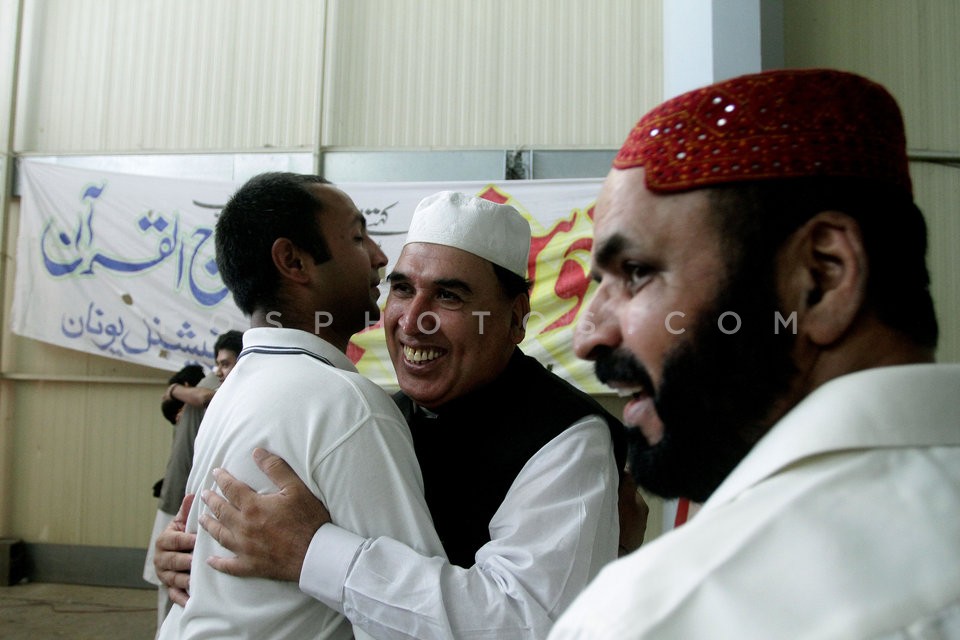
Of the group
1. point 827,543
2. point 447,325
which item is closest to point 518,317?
point 447,325

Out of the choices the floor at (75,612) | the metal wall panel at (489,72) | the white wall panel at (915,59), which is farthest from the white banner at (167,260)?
the white wall panel at (915,59)

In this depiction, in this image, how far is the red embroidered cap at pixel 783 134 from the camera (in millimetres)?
689

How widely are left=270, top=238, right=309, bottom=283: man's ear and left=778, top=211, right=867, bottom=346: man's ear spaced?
110cm

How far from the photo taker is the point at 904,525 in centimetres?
48

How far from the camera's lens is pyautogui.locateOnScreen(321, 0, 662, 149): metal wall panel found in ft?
16.5

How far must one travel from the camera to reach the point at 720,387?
691mm

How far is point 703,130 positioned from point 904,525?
0.42 m

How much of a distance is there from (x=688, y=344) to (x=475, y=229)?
1068 mm

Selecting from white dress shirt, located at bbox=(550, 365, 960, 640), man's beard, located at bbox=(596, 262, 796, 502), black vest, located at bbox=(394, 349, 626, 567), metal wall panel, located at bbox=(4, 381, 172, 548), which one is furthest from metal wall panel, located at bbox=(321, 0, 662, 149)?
white dress shirt, located at bbox=(550, 365, 960, 640)

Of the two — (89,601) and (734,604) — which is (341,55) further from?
(734,604)

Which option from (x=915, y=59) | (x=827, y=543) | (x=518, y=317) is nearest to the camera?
(x=827, y=543)

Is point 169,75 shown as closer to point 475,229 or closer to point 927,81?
point 475,229

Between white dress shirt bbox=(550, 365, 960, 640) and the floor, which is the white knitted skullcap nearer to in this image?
white dress shirt bbox=(550, 365, 960, 640)

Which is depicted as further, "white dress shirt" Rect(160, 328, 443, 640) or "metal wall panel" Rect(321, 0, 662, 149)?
"metal wall panel" Rect(321, 0, 662, 149)
